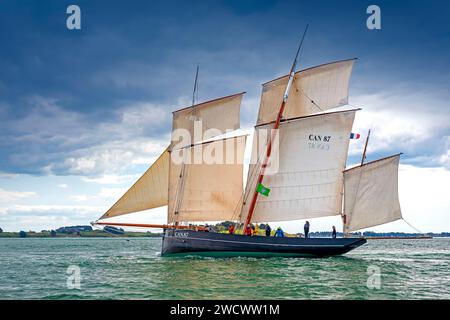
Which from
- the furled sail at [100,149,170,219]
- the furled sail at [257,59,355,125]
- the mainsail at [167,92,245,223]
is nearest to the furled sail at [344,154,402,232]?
the furled sail at [257,59,355,125]

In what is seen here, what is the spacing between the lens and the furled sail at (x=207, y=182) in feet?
144

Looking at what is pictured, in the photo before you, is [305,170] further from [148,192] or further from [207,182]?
[148,192]

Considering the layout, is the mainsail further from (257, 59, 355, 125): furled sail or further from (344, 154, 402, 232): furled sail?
(344, 154, 402, 232): furled sail

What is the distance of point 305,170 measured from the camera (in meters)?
44.5

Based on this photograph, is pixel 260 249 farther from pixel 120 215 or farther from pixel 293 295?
pixel 293 295

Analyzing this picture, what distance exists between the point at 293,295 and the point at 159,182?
22.9 metres

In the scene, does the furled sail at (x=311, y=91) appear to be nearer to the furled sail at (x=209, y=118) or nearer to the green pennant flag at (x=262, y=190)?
the furled sail at (x=209, y=118)

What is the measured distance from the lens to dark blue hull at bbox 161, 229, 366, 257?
42.7 meters

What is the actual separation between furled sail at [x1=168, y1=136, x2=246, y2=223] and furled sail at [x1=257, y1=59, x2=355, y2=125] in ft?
18.5

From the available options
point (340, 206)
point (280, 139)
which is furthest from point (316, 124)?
point (340, 206)

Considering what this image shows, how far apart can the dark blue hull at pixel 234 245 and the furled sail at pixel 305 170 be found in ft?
7.73

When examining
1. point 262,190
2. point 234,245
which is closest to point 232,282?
point 234,245

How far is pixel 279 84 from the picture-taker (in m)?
47.2

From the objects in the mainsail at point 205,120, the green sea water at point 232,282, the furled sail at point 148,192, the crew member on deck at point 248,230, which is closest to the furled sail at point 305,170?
the crew member on deck at point 248,230
